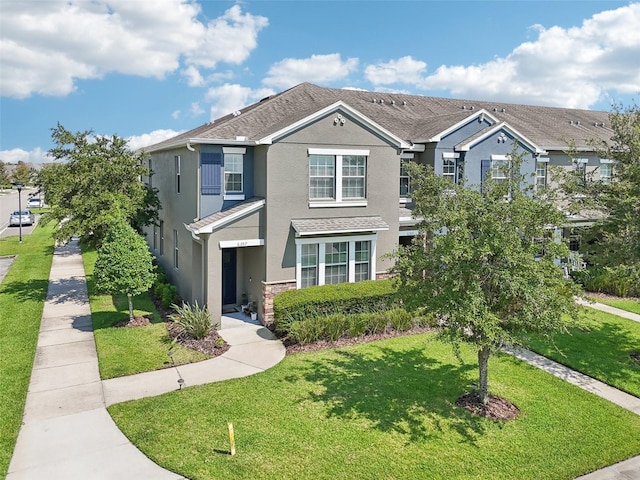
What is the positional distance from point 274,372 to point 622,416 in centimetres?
781

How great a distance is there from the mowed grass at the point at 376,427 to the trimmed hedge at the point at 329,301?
2.26 m

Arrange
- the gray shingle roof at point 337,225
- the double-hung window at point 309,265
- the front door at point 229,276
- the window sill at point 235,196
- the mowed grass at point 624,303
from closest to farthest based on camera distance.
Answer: the gray shingle roof at point 337,225 → the double-hung window at point 309,265 → the window sill at point 235,196 → the front door at point 229,276 → the mowed grass at point 624,303

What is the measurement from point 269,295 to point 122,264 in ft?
15.5

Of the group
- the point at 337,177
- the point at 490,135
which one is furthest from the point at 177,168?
the point at 490,135

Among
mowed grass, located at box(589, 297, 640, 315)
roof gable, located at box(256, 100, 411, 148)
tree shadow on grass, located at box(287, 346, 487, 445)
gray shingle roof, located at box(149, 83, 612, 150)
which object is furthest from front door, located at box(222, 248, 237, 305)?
mowed grass, located at box(589, 297, 640, 315)

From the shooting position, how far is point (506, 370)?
490 inches

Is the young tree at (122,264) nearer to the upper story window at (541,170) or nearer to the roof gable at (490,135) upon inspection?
the roof gable at (490,135)

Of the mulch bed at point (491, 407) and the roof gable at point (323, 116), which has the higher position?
the roof gable at point (323, 116)

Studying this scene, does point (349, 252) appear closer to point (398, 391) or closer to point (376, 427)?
point (398, 391)

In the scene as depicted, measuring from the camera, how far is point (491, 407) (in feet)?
33.9

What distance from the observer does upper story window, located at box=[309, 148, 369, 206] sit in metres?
16.5

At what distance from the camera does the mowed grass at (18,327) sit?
31.6 ft

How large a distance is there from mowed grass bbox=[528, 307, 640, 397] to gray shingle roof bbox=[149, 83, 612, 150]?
20.2 feet

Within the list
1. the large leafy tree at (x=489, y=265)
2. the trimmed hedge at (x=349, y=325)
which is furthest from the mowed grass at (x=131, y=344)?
the large leafy tree at (x=489, y=265)
